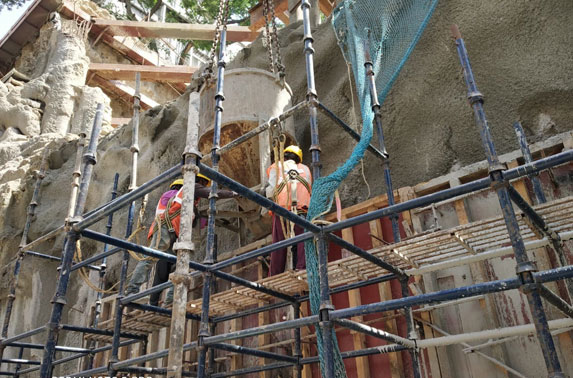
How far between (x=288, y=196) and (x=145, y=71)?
15.5 meters

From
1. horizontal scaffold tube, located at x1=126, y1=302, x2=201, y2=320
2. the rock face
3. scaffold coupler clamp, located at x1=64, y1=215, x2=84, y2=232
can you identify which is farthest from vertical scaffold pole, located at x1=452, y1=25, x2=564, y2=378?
the rock face

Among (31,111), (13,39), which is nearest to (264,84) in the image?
(31,111)

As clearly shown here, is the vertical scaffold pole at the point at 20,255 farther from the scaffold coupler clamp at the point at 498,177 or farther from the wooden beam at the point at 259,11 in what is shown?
the wooden beam at the point at 259,11

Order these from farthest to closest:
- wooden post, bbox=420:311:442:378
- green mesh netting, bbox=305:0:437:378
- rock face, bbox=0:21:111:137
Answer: rock face, bbox=0:21:111:137
green mesh netting, bbox=305:0:437:378
wooden post, bbox=420:311:442:378

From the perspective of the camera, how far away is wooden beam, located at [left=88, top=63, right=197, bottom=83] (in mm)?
19734

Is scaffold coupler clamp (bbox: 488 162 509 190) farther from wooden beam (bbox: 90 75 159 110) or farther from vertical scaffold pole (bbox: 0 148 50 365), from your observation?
wooden beam (bbox: 90 75 159 110)

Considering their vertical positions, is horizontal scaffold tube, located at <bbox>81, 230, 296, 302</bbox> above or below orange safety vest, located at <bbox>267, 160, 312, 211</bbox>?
below

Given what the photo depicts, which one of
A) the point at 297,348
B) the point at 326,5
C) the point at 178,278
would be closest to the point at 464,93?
the point at 297,348

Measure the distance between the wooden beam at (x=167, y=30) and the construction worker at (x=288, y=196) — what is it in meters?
13.5

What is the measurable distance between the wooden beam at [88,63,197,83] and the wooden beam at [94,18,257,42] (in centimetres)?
145

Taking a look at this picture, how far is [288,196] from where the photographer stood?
6.00 m

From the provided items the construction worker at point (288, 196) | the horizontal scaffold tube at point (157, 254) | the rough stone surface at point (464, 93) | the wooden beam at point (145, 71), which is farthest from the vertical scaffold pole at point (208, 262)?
the wooden beam at point (145, 71)

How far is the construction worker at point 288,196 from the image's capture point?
19.7 ft

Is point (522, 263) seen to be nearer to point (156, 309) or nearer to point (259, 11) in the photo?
point (156, 309)
